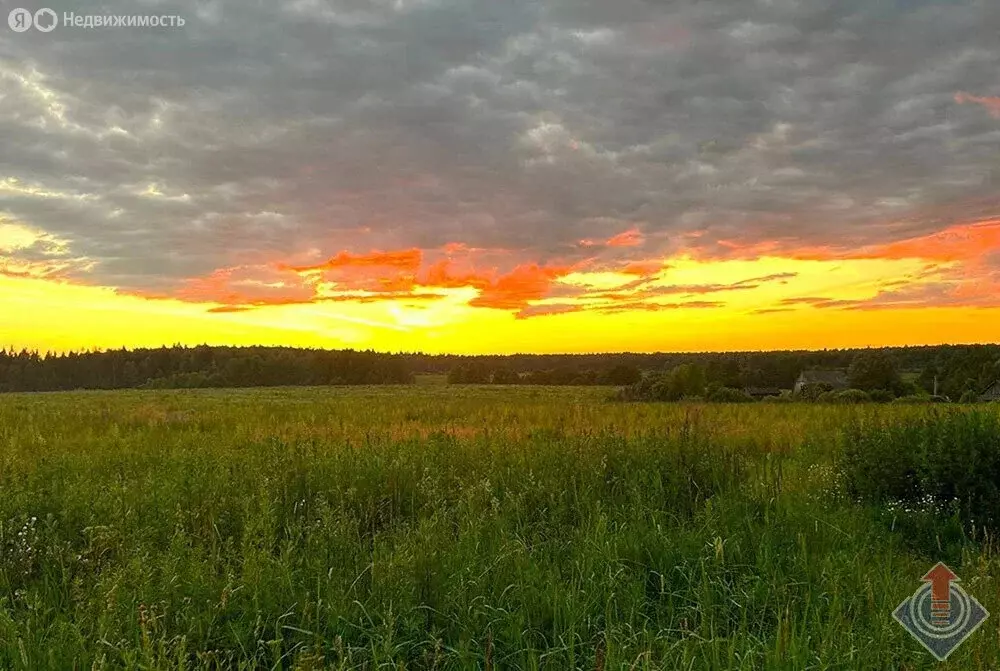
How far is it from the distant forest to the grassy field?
54.1 metres

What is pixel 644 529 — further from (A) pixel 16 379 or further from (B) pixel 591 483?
(A) pixel 16 379

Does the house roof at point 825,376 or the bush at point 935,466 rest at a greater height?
the bush at point 935,466

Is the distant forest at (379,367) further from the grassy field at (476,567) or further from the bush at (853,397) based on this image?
the grassy field at (476,567)

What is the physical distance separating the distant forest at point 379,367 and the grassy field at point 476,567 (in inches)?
2130

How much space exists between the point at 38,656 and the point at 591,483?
5.19 metres

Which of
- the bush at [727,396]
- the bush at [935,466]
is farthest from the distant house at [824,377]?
the bush at [935,466]

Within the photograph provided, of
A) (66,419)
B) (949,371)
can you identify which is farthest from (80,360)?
(949,371)

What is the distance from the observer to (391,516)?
6695mm

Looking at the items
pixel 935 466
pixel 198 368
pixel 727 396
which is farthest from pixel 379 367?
pixel 935 466

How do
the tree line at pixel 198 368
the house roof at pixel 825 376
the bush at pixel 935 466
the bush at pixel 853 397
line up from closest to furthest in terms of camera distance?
the bush at pixel 935 466 < the bush at pixel 853 397 < the house roof at pixel 825 376 < the tree line at pixel 198 368

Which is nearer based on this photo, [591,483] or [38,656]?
[38,656]

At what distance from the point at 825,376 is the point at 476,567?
73036 mm

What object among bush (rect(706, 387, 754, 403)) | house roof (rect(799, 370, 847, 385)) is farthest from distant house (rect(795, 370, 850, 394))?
bush (rect(706, 387, 754, 403))

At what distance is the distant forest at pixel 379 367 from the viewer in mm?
75500
